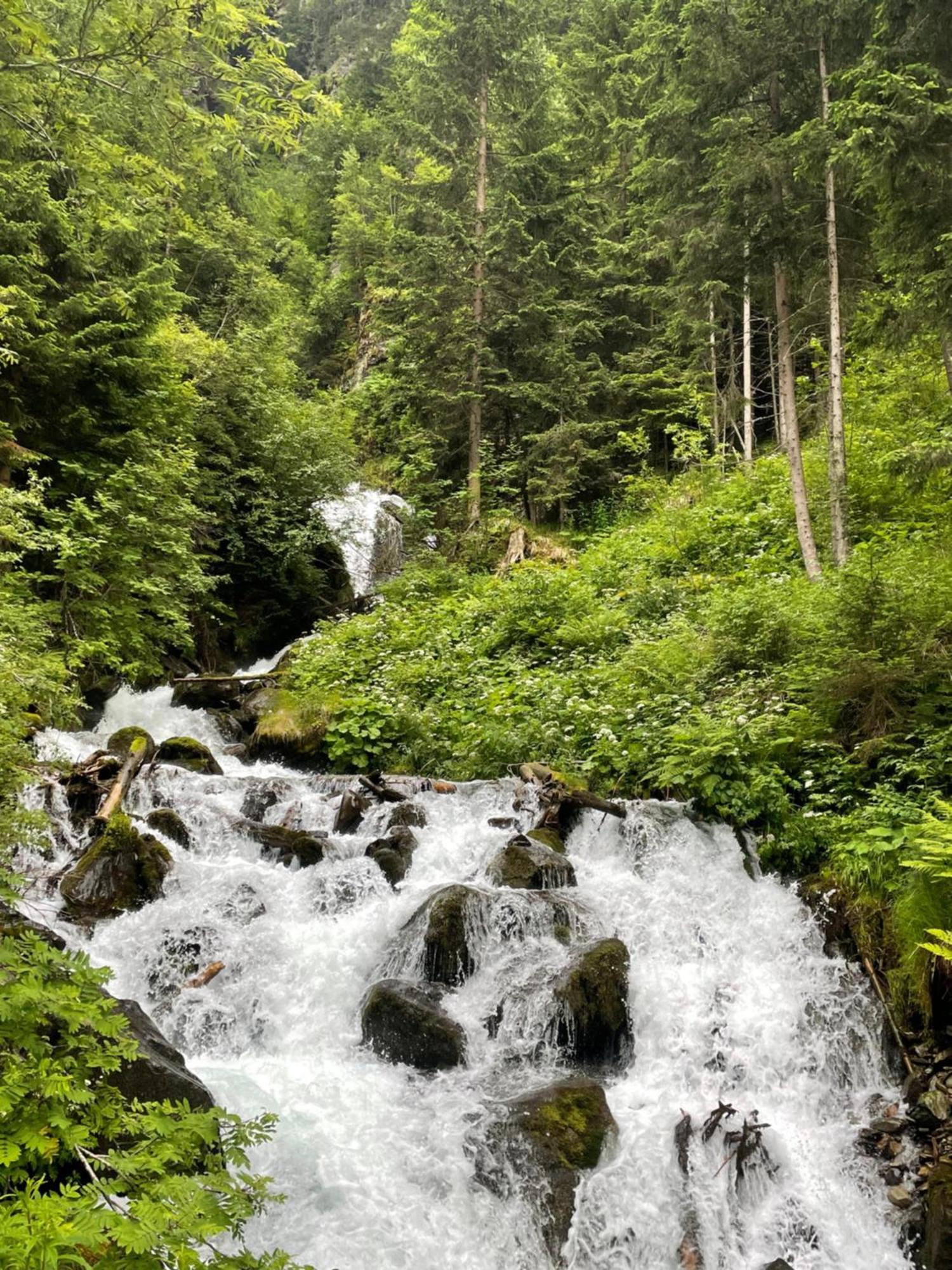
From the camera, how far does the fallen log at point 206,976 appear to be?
649 centimetres

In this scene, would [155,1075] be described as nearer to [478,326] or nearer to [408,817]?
[408,817]

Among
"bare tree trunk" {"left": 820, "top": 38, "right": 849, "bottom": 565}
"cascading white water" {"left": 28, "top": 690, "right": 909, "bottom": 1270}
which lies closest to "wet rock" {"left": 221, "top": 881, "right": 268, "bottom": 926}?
"cascading white water" {"left": 28, "top": 690, "right": 909, "bottom": 1270}

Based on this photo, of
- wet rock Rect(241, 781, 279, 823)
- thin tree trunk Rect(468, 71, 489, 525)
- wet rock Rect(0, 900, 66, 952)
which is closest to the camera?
wet rock Rect(0, 900, 66, 952)

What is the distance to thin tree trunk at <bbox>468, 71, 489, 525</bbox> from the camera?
20109mm

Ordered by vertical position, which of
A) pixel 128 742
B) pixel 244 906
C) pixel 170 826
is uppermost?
pixel 128 742

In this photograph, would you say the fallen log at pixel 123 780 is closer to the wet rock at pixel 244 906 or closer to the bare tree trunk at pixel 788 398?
the wet rock at pixel 244 906

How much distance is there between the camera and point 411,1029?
596 centimetres

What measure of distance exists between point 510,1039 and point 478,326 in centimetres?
1896

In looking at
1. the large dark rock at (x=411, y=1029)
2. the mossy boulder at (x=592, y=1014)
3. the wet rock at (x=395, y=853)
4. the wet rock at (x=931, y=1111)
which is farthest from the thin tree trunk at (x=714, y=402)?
the large dark rock at (x=411, y=1029)

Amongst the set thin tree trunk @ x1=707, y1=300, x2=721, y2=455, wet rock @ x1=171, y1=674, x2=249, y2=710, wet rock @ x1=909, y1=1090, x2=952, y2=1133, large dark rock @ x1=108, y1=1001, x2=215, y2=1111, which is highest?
thin tree trunk @ x1=707, y1=300, x2=721, y2=455

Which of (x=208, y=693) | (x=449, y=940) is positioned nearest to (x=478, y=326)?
(x=208, y=693)

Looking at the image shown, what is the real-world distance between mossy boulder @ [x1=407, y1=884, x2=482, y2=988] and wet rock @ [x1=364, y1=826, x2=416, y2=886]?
104 cm

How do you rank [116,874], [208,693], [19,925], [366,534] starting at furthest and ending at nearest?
[366,534], [208,693], [116,874], [19,925]

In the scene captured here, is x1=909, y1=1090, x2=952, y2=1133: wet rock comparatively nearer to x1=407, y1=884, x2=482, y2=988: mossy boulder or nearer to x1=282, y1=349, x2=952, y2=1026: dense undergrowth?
x1=282, y1=349, x2=952, y2=1026: dense undergrowth
